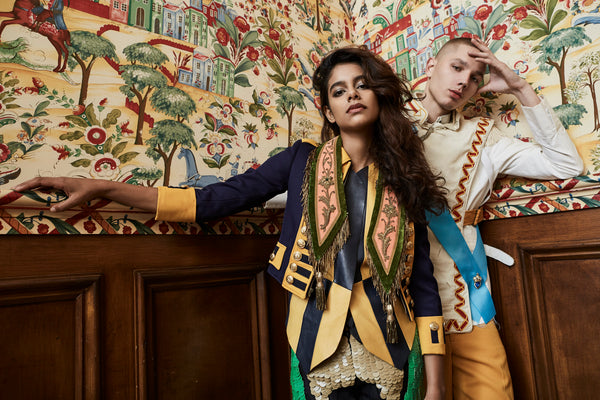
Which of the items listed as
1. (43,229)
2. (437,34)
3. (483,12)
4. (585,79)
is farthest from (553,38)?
(43,229)

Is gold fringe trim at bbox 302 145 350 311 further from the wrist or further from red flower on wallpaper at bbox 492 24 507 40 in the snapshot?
red flower on wallpaper at bbox 492 24 507 40

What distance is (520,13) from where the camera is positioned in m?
1.29

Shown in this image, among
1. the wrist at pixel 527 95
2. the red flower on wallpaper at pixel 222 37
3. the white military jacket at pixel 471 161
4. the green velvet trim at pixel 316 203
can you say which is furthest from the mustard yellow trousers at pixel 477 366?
the red flower on wallpaper at pixel 222 37

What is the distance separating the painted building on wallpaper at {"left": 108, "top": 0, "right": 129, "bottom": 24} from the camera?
986 mm

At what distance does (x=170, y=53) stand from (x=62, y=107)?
363mm

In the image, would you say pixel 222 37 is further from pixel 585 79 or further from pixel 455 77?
pixel 585 79

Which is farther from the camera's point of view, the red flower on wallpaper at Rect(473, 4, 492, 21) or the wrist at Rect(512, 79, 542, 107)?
the red flower on wallpaper at Rect(473, 4, 492, 21)

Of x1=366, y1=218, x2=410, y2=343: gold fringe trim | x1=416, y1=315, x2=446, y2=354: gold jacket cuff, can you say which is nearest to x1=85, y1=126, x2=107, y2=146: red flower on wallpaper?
x1=366, y1=218, x2=410, y2=343: gold fringe trim

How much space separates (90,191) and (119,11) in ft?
1.83

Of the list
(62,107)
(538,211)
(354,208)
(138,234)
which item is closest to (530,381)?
(538,211)

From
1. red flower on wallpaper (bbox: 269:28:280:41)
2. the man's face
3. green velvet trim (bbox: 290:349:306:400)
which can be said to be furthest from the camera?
red flower on wallpaper (bbox: 269:28:280:41)

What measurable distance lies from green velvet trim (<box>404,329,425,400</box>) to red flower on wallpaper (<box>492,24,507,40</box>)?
1.18 metres

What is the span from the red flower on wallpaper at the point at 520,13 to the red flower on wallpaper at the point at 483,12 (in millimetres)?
103

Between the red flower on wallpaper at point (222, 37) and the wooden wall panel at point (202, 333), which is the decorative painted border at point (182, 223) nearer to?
the wooden wall panel at point (202, 333)
